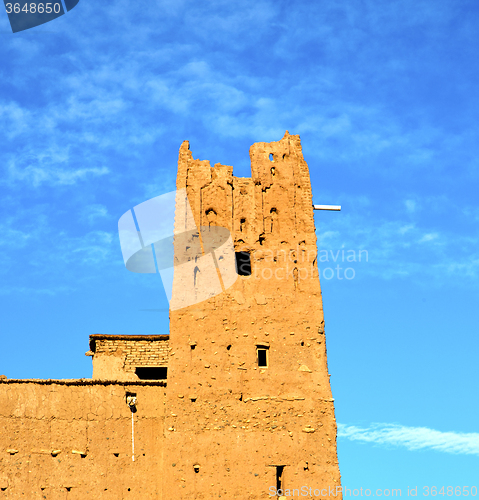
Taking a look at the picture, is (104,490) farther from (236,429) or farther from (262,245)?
(262,245)

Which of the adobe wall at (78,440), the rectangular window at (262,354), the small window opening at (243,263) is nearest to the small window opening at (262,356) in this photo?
the rectangular window at (262,354)

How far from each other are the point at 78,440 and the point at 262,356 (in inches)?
198

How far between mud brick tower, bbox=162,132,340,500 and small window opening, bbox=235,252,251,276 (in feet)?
0.13

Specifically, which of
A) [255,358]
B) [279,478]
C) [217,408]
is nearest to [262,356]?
[255,358]

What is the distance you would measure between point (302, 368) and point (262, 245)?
135 inches

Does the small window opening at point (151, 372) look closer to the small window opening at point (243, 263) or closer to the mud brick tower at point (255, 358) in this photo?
the mud brick tower at point (255, 358)

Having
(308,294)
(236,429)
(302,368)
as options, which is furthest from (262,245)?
(236,429)

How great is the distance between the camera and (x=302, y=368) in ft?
60.5

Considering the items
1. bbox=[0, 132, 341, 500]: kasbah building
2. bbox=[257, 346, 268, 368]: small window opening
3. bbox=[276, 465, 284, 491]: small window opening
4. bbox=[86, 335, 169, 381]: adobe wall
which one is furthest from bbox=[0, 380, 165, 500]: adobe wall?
bbox=[86, 335, 169, 381]: adobe wall

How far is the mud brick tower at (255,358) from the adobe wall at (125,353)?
3.77 meters

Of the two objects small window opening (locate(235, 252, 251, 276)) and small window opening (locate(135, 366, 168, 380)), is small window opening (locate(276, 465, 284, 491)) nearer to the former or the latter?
small window opening (locate(235, 252, 251, 276))

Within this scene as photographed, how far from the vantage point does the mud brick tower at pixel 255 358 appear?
17578mm

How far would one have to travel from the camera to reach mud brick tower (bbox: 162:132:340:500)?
17578 millimetres

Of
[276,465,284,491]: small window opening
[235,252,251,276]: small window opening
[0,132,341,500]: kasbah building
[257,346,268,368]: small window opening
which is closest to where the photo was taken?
[276,465,284,491]: small window opening
